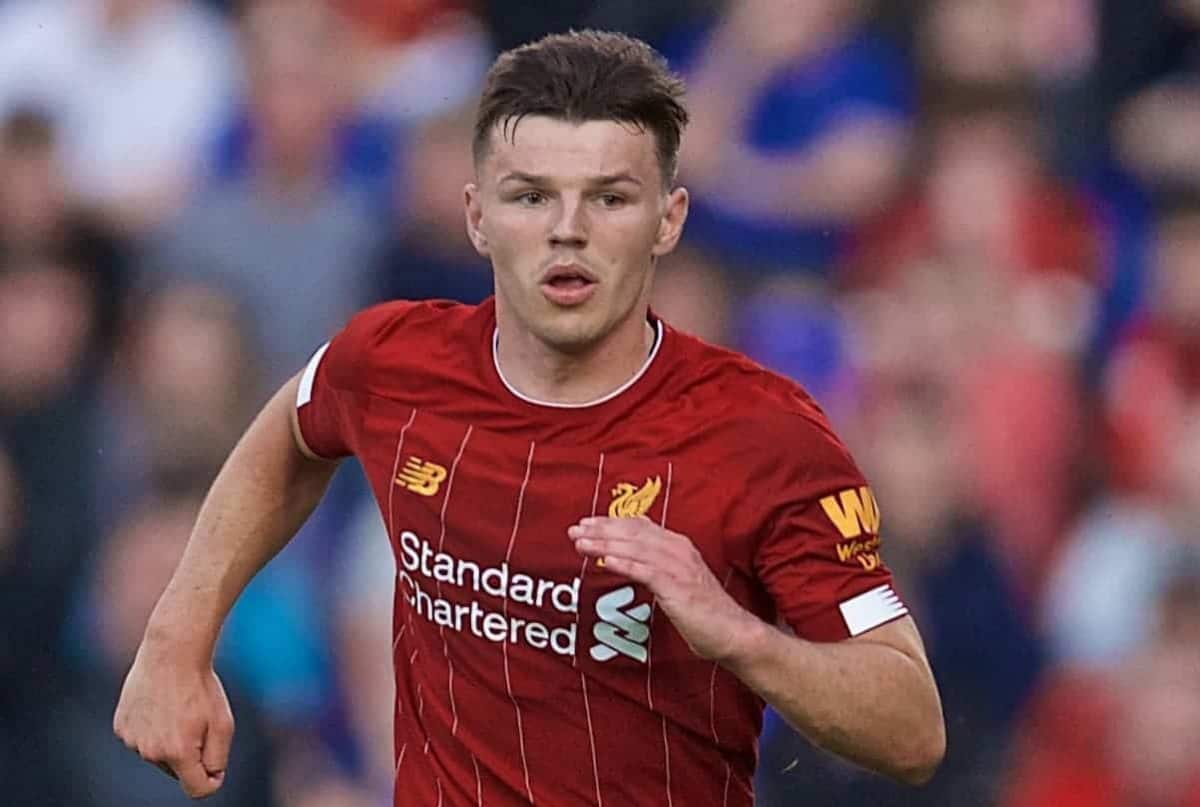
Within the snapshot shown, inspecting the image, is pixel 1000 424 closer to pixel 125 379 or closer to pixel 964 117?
pixel 964 117

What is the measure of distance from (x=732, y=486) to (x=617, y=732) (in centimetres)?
49

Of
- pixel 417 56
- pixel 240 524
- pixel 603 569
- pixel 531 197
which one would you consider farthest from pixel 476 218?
pixel 417 56

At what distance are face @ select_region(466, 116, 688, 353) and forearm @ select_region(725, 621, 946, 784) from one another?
71 cm

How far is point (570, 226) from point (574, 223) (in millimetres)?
10

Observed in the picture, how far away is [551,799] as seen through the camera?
395cm

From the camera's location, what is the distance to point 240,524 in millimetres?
4438

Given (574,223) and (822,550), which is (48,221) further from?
(822,550)

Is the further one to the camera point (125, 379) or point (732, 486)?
point (125, 379)

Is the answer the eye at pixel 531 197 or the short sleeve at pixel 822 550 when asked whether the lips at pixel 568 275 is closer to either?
the eye at pixel 531 197

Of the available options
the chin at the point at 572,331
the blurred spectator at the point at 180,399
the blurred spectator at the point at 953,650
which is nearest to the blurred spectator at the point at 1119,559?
the blurred spectator at the point at 953,650

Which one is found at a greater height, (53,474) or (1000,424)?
(1000,424)

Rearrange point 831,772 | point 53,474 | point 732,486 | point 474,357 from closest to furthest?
point 732,486, point 474,357, point 831,772, point 53,474

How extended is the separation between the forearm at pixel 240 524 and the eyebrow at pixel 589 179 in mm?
822

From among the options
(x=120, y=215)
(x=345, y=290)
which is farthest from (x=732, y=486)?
(x=120, y=215)
